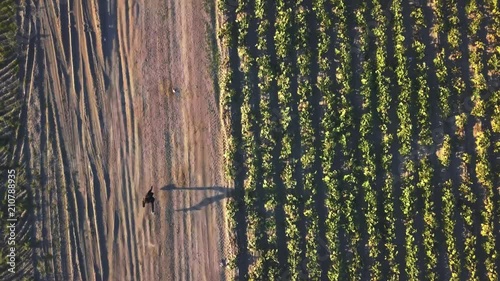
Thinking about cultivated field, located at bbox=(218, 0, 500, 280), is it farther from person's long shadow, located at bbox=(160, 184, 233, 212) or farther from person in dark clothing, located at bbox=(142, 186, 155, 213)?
person in dark clothing, located at bbox=(142, 186, 155, 213)

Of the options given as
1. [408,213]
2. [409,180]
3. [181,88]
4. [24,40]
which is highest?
[24,40]

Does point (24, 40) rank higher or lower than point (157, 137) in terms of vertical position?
higher

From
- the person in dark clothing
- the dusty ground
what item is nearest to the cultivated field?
the dusty ground

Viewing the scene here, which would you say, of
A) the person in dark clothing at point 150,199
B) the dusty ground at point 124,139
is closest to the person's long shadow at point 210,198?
the dusty ground at point 124,139

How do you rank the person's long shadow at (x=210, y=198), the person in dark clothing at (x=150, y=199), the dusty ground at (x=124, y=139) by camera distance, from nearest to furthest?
the person in dark clothing at (x=150, y=199)
the dusty ground at (x=124, y=139)
the person's long shadow at (x=210, y=198)

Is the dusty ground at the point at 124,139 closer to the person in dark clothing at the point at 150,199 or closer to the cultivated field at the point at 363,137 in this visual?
the person in dark clothing at the point at 150,199

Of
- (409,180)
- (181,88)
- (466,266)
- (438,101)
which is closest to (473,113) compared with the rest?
(438,101)

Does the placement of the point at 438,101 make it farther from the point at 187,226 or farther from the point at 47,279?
the point at 47,279
